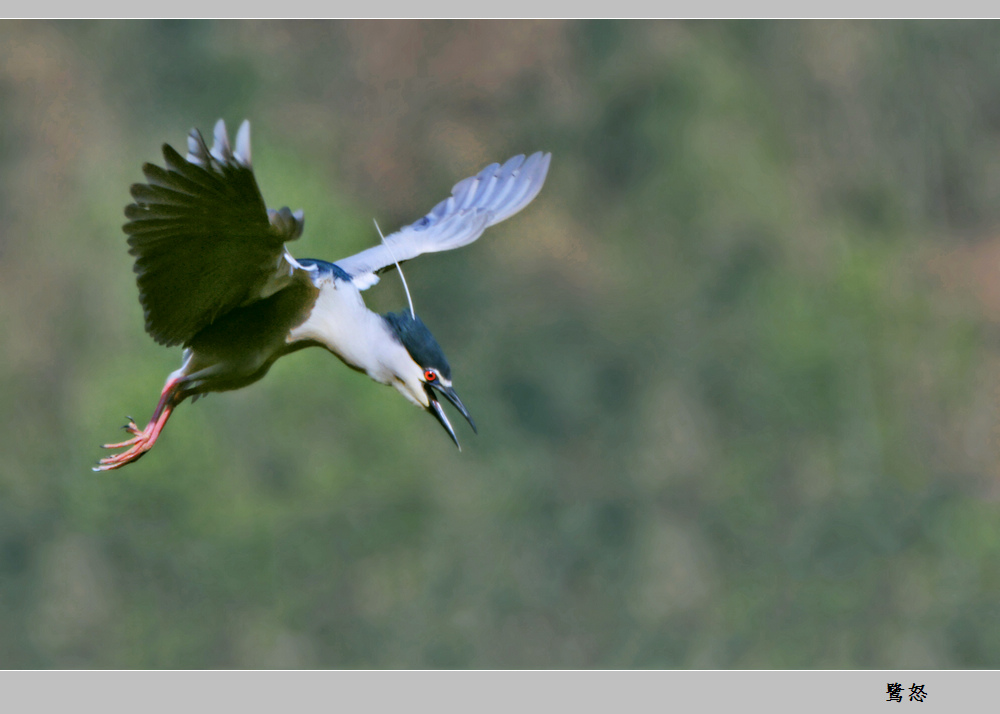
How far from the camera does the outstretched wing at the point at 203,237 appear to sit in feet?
7.22

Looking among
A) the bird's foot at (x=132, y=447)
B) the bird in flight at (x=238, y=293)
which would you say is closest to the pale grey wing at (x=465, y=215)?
the bird in flight at (x=238, y=293)

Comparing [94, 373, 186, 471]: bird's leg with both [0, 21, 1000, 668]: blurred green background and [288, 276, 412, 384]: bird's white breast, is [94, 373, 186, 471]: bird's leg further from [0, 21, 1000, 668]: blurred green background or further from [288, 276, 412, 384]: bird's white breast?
[0, 21, 1000, 668]: blurred green background

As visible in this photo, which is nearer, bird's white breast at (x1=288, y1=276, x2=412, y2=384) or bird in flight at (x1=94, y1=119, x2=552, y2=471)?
bird in flight at (x1=94, y1=119, x2=552, y2=471)

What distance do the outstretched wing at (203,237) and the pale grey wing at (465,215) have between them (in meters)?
0.45

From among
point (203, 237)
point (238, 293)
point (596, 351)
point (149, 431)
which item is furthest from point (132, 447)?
point (596, 351)

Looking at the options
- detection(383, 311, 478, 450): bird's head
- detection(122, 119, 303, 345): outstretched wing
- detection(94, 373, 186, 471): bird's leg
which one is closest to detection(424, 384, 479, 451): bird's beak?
detection(383, 311, 478, 450): bird's head

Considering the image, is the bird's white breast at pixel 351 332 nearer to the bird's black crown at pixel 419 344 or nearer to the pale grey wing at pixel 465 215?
the bird's black crown at pixel 419 344

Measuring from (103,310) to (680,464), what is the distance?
5.44 meters

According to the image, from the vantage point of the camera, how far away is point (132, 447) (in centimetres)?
265

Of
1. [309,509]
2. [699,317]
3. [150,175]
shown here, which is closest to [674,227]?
[699,317]

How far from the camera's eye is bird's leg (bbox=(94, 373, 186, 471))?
→ 260 cm

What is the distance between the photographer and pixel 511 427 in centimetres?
1223

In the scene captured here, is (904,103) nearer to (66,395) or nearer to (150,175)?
(66,395)

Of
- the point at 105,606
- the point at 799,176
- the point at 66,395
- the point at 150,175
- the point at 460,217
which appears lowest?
the point at 150,175
